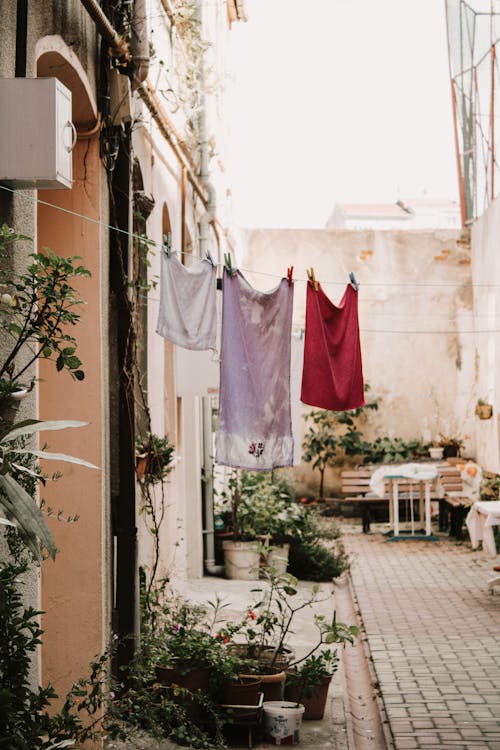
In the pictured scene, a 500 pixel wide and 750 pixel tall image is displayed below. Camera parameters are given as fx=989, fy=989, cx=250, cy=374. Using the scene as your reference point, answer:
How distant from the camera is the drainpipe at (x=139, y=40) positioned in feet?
22.1

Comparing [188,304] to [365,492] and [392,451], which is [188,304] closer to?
[365,492]

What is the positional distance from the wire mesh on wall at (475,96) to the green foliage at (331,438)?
4577 millimetres

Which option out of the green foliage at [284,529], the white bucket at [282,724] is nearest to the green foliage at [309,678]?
the white bucket at [282,724]

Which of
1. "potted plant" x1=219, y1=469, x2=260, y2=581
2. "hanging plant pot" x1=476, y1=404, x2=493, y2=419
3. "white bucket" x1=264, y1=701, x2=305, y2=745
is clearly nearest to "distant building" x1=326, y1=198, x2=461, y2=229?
"hanging plant pot" x1=476, y1=404, x2=493, y2=419

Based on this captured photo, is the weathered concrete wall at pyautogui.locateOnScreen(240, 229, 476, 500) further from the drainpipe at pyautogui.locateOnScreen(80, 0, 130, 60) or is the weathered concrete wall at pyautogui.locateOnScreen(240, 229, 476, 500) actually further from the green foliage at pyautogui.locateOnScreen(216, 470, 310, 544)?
the drainpipe at pyautogui.locateOnScreen(80, 0, 130, 60)

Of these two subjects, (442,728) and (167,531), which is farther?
(167,531)

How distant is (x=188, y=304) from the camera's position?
7379mm

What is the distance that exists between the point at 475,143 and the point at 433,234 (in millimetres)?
2029

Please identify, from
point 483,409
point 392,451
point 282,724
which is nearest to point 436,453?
point 392,451

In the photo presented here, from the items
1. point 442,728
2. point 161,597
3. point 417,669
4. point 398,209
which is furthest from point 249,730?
point 398,209

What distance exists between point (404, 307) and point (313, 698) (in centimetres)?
1406

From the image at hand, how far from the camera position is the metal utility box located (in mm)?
4180

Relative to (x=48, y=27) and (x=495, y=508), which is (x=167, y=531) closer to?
(x=495, y=508)

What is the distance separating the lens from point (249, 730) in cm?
629
